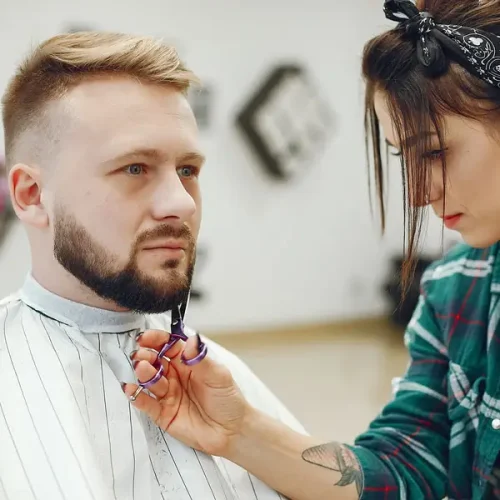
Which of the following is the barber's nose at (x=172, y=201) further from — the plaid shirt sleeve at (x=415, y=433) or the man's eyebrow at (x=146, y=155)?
the plaid shirt sleeve at (x=415, y=433)

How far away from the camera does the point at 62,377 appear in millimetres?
1299

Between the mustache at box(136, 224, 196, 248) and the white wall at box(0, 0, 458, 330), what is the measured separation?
11.3 feet

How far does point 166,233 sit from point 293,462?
55 centimetres

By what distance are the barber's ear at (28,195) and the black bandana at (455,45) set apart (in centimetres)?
78

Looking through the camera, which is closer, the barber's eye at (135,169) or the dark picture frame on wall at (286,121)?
the barber's eye at (135,169)

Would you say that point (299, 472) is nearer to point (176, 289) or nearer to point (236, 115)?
point (176, 289)

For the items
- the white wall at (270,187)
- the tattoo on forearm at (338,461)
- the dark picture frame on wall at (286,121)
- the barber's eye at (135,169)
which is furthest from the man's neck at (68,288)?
the dark picture frame on wall at (286,121)

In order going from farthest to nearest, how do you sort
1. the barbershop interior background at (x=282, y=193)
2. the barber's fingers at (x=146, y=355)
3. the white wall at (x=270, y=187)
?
the white wall at (x=270, y=187), the barbershop interior background at (x=282, y=193), the barber's fingers at (x=146, y=355)

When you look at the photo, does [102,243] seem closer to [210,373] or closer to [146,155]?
[146,155]

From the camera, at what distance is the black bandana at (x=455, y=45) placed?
1.23 metres

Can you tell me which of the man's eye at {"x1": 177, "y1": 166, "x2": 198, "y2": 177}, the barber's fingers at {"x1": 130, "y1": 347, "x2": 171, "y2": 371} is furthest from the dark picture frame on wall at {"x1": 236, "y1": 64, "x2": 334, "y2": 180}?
the barber's fingers at {"x1": 130, "y1": 347, "x2": 171, "y2": 371}

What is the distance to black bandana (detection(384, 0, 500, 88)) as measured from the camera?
4.03ft

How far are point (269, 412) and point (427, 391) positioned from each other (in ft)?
1.24

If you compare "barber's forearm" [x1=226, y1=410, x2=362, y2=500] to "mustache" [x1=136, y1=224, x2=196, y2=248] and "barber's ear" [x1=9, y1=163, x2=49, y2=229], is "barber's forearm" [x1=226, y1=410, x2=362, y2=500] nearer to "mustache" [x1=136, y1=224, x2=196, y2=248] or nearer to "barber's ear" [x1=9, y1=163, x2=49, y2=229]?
"mustache" [x1=136, y1=224, x2=196, y2=248]
